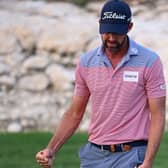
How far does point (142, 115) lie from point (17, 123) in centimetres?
1020

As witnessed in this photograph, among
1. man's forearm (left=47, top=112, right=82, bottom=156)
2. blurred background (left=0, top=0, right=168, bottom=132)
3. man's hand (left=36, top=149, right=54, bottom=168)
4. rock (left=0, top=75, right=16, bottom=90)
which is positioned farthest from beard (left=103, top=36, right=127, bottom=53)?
rock (left=0, top=75, right=16, bottom=90)

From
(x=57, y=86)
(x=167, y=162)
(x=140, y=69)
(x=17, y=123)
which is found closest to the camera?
(x=140, y=69)

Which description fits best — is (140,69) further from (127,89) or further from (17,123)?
(17,123)

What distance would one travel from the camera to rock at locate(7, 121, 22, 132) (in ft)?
50.4

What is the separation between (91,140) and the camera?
568cm

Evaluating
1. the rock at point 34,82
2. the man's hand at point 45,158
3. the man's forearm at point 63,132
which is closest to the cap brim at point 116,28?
the man's forearm at point 63,132

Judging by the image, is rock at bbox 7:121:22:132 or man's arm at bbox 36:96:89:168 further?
rock at bbox 7:121:22:132

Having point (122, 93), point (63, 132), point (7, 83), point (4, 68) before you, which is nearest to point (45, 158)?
point (63, 132)

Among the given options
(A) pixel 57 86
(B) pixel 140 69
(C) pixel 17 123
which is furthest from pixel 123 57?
(A) pixel 57 86

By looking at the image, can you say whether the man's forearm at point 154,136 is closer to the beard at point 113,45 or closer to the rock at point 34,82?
the beard at point 113,45

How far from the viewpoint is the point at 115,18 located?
5465mm

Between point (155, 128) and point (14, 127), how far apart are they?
10.2 metres

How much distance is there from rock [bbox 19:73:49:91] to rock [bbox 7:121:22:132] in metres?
1.25

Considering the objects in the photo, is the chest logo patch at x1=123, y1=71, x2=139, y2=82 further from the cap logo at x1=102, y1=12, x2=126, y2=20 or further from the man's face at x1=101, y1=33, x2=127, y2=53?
the cap logo at x1=102, y1=12, x2=126, y2=20
